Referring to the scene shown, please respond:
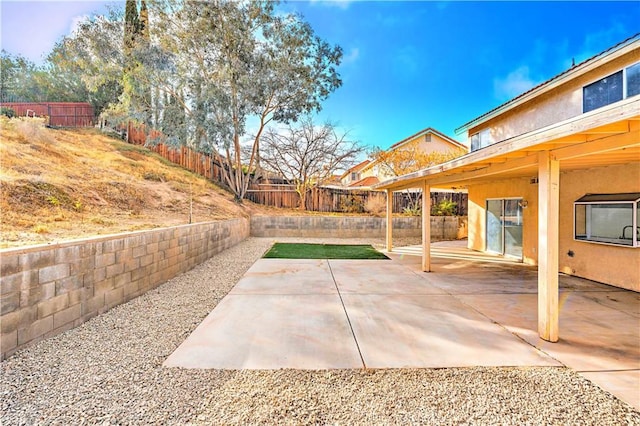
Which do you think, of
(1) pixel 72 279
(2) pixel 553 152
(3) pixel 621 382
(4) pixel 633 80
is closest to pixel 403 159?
(4) pixel 633 80

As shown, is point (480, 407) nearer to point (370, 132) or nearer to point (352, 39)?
point (352, 39)

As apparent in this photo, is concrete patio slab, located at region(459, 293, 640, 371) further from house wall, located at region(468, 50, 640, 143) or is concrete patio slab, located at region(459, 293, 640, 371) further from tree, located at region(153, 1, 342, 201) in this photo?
tree, located at region(153, 1, 342, 201)

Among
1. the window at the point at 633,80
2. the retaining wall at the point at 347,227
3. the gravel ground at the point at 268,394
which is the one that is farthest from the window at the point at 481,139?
the gravel ground at the point at 268,394

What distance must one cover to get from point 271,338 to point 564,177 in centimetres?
714

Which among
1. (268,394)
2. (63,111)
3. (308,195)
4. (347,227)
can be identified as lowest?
(268,394)

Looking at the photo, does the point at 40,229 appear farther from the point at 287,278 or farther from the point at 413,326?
the point at 413,326

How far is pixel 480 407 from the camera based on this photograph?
7.34ft

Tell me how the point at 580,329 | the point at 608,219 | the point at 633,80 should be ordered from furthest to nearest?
the point at 633,80 < the point at 608,219 < the point at 580,329

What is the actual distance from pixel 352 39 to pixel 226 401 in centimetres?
1448

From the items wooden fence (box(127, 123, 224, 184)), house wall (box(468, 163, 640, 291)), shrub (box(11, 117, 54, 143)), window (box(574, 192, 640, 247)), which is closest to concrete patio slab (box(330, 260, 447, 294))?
house wall (box(468, 163, 640, 291))

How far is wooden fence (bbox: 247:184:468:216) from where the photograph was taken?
1563 centimetres

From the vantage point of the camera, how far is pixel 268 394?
7.82 ft

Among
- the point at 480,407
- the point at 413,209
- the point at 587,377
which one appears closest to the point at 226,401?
the point at 480,407

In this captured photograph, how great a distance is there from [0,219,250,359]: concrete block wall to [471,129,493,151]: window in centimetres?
1047
